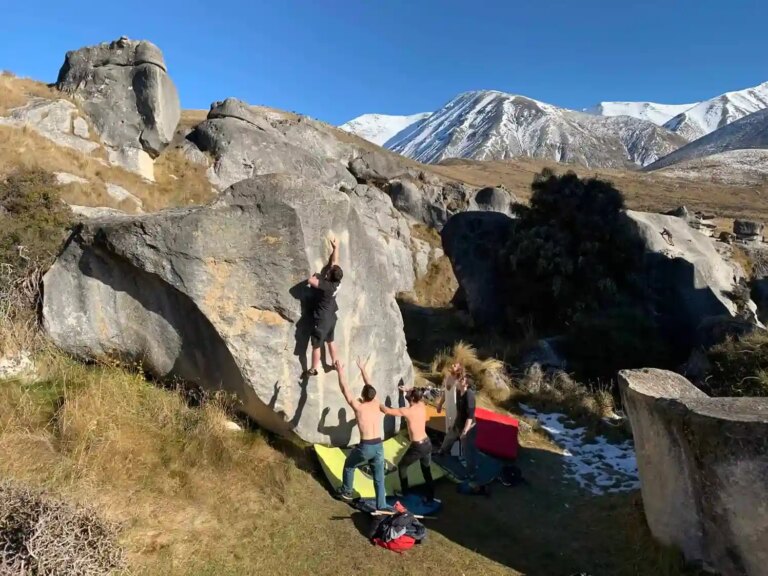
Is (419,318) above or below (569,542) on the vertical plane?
above

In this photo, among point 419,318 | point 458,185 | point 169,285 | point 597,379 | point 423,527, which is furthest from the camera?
point 458,185

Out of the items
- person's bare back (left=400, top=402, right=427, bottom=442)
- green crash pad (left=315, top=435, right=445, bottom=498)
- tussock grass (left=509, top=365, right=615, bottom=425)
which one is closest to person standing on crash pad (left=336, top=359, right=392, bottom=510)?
green crash pad (left=315, top=435, right=445, bottom=498)

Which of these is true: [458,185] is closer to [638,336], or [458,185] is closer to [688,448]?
[638,336]

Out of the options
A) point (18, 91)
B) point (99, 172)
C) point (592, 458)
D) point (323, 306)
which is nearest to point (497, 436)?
point (592, 458)

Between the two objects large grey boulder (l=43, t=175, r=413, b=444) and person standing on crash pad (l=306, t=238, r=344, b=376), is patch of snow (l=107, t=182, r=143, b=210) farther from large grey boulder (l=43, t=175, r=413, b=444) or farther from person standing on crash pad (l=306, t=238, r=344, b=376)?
person standing on crash pad (l=306, t=238, r=344, b=376)

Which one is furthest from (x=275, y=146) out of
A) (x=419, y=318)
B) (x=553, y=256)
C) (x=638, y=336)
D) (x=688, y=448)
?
(x=688, y=448)

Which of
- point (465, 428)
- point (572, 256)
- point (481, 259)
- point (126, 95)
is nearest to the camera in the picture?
point (465, 428)

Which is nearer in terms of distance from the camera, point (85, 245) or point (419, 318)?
point (85, 245)

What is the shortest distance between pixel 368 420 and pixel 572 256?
1257cm

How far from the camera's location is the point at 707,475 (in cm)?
455

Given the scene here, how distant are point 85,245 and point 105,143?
1566 centimetres

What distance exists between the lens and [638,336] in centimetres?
1320

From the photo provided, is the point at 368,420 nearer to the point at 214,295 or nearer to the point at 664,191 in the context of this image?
the point at 214,295

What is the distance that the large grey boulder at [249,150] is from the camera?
22359 mm
